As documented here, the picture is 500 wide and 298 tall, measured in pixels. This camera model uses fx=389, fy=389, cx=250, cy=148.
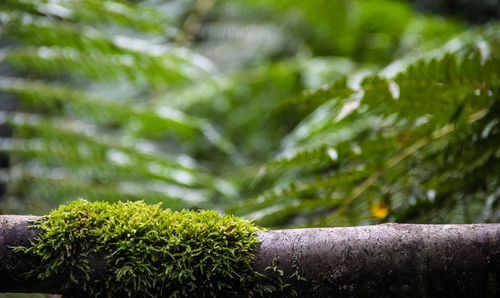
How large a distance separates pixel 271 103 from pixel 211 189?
1.04 metres

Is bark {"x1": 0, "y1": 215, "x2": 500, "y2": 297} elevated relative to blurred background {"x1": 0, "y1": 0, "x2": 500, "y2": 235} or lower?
lower

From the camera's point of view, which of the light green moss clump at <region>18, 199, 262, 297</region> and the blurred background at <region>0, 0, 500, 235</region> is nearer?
the light green moss clump at <region>18, 199, 262, 297</region>

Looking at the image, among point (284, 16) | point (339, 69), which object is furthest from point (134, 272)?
point (284, 16)

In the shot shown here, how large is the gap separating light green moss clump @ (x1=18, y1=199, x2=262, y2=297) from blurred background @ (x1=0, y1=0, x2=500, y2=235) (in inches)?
25.5

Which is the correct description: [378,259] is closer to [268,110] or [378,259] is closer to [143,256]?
[143,256]

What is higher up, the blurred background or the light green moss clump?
the blurred background

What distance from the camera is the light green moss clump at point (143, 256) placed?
821 millimetres

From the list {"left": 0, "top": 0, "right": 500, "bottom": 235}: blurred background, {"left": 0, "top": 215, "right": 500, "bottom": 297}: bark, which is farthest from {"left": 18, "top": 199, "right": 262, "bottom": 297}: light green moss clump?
{"left": 0, "top": 0, "right": 500, "bottom": 235}: blurred background

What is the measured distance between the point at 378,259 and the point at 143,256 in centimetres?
50

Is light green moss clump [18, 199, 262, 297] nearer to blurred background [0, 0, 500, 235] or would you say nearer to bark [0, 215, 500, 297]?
bark [0, 215, 500, 297]

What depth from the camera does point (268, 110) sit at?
2.89 m

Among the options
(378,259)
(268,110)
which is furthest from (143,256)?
(268,110)

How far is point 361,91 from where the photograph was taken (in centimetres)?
138

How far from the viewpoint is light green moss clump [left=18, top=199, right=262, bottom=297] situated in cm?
82
